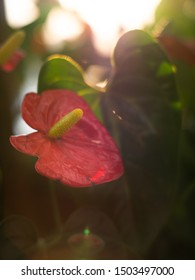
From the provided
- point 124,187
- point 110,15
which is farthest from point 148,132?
point 110,15

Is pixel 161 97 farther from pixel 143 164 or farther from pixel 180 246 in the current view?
pixel 180 246

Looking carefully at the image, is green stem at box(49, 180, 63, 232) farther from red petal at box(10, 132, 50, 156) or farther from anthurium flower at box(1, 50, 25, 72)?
anthurium flower at box(1, 50, 25, 72)

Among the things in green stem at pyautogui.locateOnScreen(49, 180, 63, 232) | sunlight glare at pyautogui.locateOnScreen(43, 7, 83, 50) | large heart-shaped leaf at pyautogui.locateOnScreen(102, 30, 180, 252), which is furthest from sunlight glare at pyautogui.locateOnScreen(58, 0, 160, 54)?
green stem at pyautogui.locateOnScreen(49, 180, 63, 232)

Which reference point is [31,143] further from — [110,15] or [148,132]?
[110,15]

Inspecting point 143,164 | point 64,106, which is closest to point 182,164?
point 143,164

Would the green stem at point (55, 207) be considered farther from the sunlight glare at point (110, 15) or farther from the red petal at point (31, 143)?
the sunlight glare at point (110, 15)

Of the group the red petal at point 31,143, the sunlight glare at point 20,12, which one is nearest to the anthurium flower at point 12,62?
the sunlight glare at point 20,12

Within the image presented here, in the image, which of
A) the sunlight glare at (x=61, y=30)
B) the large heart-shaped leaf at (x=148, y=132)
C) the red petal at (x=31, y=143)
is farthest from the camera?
the sunlight glare at (x=61, y=30)
